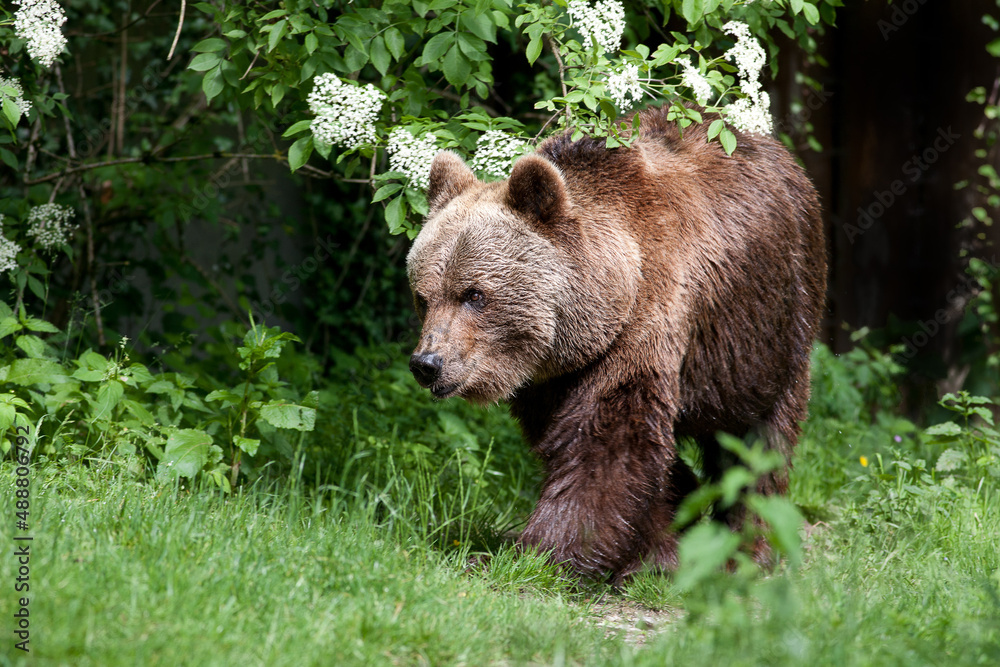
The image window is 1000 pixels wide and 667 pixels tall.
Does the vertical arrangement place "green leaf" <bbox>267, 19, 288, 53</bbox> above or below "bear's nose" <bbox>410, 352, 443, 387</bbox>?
above

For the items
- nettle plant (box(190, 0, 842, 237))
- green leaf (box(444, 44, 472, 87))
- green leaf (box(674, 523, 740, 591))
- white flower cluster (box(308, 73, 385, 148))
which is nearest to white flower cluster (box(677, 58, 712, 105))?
nettle plant (box(190, 0, 842, 237))

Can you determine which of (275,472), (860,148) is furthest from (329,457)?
(860,148)

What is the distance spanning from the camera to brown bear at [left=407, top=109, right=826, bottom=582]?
152 inches

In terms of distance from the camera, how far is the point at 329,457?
5.11 metres

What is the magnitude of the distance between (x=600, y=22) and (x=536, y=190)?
2.74 feet

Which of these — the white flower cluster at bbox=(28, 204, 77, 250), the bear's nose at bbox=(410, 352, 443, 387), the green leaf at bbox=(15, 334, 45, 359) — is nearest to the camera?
the bear's nose at bbox=(410, 352, 443, 387)

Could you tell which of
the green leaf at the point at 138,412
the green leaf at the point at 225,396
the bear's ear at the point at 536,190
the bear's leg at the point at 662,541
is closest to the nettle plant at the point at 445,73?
the bear's ear at the point at 536,190

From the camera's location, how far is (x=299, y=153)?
165 inches

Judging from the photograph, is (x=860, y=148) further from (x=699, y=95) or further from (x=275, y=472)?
(x=275, y=472)

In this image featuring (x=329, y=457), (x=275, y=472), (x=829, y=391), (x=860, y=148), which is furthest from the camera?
(x=860, y=148)

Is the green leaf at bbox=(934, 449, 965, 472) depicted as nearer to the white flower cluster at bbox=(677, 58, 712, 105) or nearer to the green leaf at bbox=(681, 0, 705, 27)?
the white flower cluster at bbox=(677, 58, 712, 105)

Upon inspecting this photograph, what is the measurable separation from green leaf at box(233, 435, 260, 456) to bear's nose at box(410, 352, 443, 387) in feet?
3.05

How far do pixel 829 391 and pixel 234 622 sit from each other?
5028 millimetres

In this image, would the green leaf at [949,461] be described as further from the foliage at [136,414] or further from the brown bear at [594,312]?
the foliage at [136,414]
